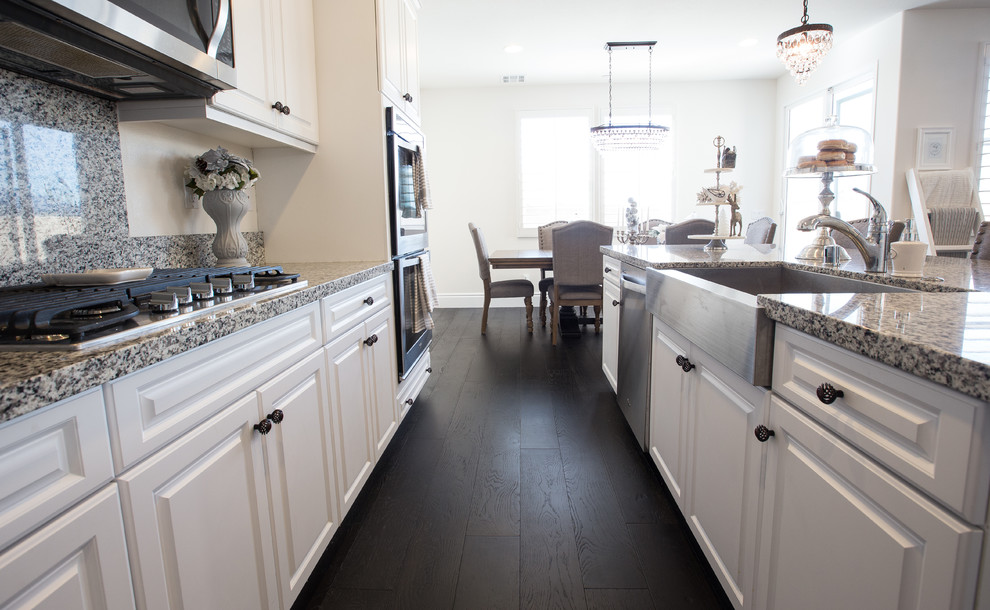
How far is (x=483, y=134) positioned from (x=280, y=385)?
5.43 metres

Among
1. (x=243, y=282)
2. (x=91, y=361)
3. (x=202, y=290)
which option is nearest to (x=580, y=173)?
(x=243, y=282)

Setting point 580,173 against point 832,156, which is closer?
point 832,156

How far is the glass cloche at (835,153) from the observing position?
5.85ft

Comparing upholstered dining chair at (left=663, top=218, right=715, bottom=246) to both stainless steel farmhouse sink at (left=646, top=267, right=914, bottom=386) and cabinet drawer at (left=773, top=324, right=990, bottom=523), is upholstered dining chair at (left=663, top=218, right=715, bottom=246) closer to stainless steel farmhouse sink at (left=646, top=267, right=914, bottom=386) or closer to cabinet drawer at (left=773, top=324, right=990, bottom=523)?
stainless steel farmhouse sink at (left=646, top=267, right=914, bottom=386)

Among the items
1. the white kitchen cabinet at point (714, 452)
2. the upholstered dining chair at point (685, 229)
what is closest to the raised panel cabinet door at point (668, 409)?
the white kitchen cabinet at point (714, 452)

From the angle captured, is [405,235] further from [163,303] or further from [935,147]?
[935,147]

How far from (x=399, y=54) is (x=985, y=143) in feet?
15.9

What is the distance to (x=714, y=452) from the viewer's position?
1.37m

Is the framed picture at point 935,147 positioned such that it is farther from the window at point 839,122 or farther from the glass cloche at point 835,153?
the glass cloche at point 835,153

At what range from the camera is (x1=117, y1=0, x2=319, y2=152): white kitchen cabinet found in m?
1.58

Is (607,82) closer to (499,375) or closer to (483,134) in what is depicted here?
(483,134)

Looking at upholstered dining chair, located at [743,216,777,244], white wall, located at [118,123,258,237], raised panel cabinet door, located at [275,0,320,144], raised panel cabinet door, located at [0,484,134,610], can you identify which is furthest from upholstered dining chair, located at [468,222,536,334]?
raised panel cabinet door, located at [0,484,134,610]

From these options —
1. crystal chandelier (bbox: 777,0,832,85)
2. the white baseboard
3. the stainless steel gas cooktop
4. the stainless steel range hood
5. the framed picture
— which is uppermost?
crystal chandelier (bbox: 777,0,832,85)

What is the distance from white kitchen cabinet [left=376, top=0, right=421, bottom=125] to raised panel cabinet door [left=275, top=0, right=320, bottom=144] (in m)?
0.29
